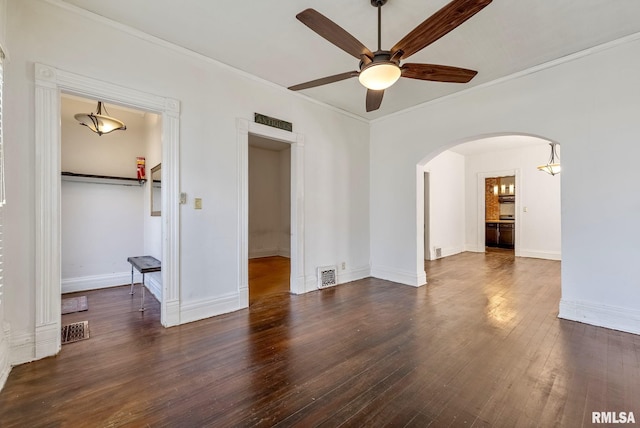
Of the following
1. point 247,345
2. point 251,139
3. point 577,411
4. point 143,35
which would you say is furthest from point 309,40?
point 251,139

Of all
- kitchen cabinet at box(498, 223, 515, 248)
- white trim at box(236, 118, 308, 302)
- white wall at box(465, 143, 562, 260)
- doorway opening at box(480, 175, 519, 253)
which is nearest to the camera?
white trim at box(236, 118, 308, 302)

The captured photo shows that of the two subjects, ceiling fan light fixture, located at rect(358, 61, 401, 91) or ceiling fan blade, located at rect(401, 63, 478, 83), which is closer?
ceiling fan light fixture, located at rect(358, 61, 401, 91)

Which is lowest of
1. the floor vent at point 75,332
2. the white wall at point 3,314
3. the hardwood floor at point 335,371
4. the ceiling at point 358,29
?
the hardwood floor at point 335,371

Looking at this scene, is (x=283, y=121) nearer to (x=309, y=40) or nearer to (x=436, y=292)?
(x=309, y=40)

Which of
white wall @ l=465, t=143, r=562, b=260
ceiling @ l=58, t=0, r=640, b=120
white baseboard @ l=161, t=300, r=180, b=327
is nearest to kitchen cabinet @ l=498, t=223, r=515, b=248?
white wall @ l=465, t=143, r=562, b=260

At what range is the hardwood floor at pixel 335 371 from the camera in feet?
5.37

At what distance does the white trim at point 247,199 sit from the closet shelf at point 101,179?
2349 millimetres

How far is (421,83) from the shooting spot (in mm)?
3633

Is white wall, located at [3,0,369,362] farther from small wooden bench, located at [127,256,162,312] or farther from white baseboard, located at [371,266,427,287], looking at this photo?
small wooden bench, located at [127,256,162,312]

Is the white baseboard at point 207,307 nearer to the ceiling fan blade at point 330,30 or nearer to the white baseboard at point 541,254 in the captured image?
the ceiling fan blade at point 330,30

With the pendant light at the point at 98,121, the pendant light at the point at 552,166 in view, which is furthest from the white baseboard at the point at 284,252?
the pendant light at the point at 552,166

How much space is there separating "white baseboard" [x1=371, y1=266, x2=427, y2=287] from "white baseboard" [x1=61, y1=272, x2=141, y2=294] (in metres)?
4.14

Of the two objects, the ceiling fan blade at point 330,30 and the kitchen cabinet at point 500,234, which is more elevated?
the ceiling fan blade at point 330,30

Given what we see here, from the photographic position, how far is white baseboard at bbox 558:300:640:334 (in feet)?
9.00
